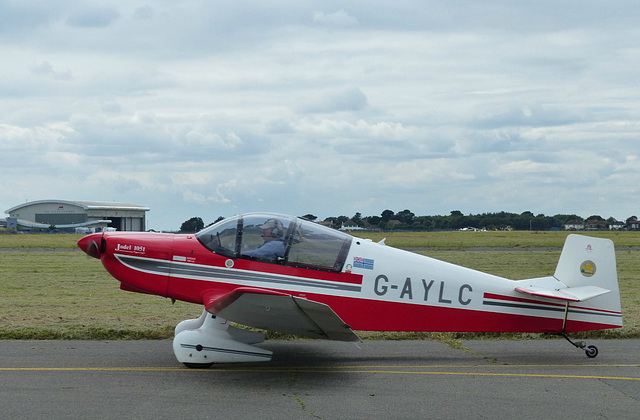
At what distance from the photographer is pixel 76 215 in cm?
11031

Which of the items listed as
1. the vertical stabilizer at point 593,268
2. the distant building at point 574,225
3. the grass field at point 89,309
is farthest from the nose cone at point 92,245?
the distant building at point 574,225

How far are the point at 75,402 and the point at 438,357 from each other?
501cm

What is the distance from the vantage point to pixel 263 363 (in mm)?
8914

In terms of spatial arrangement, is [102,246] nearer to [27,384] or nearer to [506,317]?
→ [27,384]

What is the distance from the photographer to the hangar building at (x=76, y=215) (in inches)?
4166

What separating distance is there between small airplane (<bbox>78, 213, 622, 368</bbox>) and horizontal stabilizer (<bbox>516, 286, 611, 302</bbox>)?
0.01 meters

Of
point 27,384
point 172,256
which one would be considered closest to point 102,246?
point 172,256

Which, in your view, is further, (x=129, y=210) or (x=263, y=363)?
(x=129, y=210)

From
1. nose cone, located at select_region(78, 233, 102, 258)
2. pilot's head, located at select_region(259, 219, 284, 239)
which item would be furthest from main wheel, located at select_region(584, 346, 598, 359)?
nose cone, located at select_region(78, 233, 102, 258)

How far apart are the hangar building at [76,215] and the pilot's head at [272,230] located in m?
96.6

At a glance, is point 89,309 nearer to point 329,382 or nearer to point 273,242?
point 273,242

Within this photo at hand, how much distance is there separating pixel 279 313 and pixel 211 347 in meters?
1.18

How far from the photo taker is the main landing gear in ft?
27.3

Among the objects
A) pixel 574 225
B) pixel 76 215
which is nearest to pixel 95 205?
pixel 76 215
